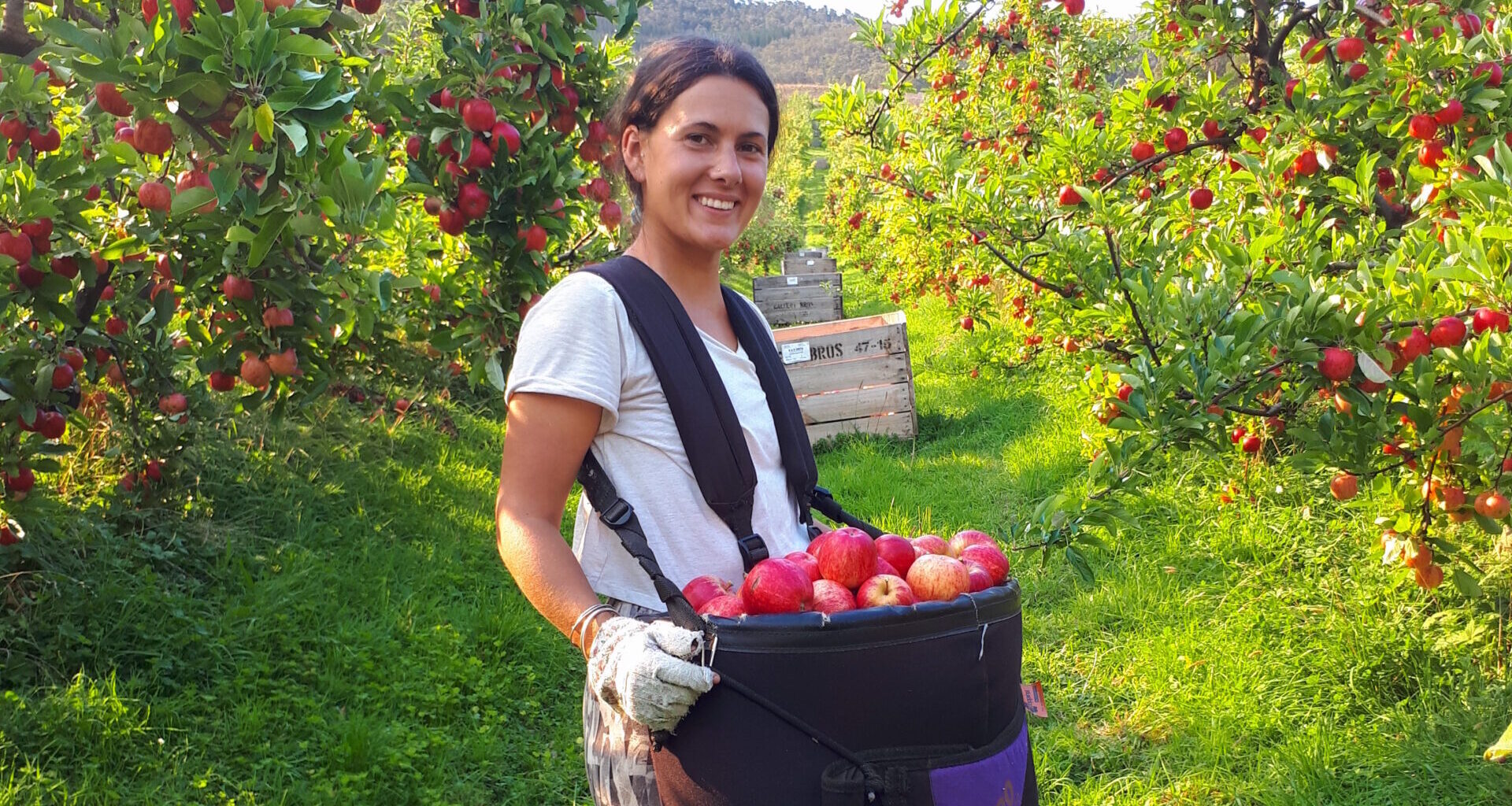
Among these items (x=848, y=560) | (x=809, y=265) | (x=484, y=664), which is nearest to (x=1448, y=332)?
(x=848, y=560)

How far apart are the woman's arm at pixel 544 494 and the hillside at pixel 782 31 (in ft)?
113

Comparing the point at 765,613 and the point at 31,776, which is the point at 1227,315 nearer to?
the point at 765,613

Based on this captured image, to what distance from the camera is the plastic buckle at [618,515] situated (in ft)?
4.76

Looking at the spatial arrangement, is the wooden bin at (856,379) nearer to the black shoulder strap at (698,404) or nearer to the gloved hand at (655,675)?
the black shoulder strap at (698,404)

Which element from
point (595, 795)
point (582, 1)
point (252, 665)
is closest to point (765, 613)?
point (595, 795)

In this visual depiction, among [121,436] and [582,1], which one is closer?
[582,1]

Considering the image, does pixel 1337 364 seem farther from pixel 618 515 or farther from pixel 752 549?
pixel 618 515

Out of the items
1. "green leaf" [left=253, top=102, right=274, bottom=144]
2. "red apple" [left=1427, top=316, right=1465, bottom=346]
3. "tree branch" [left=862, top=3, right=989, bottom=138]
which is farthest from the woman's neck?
Answer: "tree branch" [left=862, top=3, right=989, bottom=138]

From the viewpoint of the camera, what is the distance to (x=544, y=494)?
59.0 inches

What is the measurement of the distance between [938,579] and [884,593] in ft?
0.25

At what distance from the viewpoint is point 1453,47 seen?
2764mm

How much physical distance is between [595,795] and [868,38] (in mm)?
3962

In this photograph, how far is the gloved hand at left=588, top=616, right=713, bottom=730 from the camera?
123 cm

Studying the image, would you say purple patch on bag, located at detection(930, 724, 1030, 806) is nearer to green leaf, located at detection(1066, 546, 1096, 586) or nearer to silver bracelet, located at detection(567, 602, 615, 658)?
silver bracelet, located at detection(567, 602, 615, 658)
